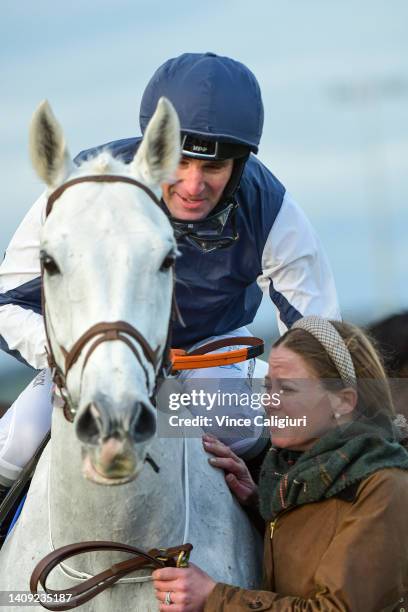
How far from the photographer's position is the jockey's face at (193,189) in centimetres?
482

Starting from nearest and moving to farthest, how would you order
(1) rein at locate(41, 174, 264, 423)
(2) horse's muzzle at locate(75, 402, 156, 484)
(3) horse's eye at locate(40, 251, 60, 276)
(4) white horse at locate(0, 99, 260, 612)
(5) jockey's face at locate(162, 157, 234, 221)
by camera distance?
1. (2) horse's muzzle at locate(75, 402, 156, 484)
2. (4) white horse at locate(0, 99, 260, 612)
3. (1) rein at locate(41, 174, 264, 423)
4. (3) horse's eye at locate(40, 251, 60, 276)
5. (5) jockey's face at locate(162, 157, 234, 221)

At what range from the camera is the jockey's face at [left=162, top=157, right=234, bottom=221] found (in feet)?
15.8

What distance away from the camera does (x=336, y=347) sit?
4234 millimetres

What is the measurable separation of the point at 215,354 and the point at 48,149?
138cm

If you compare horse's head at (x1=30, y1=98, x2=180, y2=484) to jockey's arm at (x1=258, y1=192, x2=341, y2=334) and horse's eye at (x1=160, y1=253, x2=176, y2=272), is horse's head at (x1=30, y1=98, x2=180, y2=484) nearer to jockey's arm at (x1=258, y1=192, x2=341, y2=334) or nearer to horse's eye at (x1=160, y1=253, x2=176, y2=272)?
horse's eye at (x1=160, y1=253, x2=176, y2=272)

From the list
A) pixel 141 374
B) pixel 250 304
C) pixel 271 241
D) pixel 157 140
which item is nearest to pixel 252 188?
pixel 271 241

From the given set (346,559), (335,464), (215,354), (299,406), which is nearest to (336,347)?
(299,406)

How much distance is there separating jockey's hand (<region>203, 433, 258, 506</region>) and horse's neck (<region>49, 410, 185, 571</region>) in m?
0.62

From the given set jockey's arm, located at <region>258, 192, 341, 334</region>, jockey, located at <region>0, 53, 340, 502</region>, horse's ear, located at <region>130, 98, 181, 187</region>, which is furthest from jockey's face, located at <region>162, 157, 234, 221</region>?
horse's ear, located at <region>130, 98, 181, 187</region>

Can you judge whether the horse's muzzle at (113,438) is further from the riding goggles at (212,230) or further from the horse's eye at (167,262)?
the riding goggles at (212,230)

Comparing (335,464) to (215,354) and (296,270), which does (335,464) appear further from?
(296,270)

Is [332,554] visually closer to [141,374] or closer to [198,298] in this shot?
[141,374]

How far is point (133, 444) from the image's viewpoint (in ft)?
10.3

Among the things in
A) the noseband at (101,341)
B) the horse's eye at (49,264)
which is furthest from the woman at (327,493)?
the horse's eye at (49,264)
